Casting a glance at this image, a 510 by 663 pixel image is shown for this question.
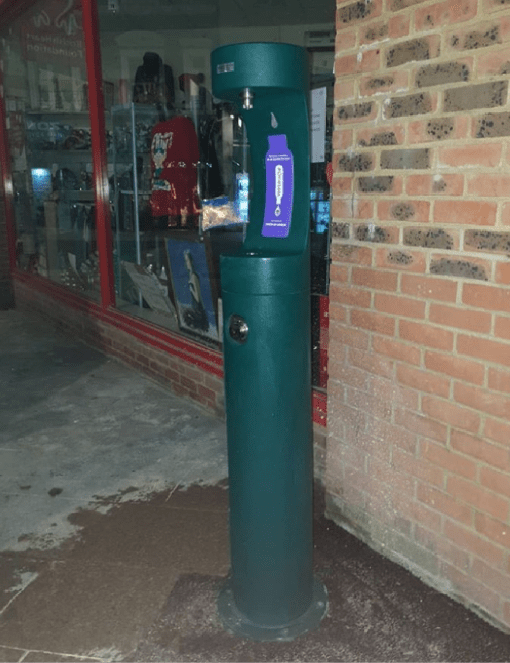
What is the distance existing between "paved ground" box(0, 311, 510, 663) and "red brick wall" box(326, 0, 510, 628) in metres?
0.22

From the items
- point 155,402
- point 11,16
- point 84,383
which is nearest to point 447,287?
point 155,402

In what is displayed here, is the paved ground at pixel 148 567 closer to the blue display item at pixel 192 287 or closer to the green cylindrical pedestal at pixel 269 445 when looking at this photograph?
the green cylindrical pedestal at pixel 269 445

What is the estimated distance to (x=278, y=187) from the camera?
7.02ft

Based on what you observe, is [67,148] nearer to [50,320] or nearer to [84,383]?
[50,320]

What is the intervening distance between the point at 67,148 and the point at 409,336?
5.68 metres

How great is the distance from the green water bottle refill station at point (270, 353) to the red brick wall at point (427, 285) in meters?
0.46

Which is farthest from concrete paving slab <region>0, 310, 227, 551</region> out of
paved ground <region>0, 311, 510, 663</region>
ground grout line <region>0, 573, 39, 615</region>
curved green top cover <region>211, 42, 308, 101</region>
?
curved green top cover <region>211, 42, 308, 101</region>

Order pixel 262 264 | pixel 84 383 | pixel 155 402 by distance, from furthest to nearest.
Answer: pixel 84 383 → pixel 155 402 → pixel 262 264

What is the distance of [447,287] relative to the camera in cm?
225

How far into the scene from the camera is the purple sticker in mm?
2111

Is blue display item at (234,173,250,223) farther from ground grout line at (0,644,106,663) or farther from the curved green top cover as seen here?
ground grout line at (0,644,106,663)

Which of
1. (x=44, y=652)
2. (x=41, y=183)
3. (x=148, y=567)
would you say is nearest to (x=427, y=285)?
(x=148, y=567)

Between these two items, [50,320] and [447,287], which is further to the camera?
[50,320]

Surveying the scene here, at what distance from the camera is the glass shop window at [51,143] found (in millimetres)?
6219
